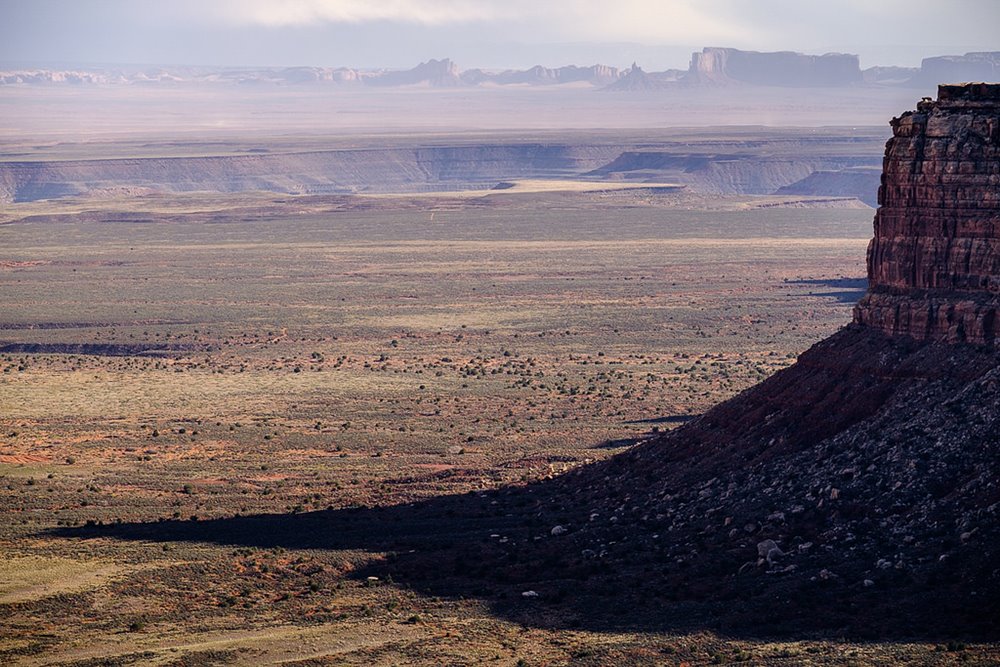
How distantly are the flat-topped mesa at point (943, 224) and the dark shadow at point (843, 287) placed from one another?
2450 inches

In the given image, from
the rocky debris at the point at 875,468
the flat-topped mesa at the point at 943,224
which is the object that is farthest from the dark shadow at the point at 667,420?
the flat-topped mesa at the point at 943,224

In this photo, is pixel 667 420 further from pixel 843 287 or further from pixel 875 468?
pixel 843 287

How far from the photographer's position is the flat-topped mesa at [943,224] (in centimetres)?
3784

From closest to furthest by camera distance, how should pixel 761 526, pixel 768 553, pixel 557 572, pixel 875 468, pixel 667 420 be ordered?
pixel 768 553 < pixel 875 468 < pixel 761 526 < pixel 557 572 < pixel 667 420

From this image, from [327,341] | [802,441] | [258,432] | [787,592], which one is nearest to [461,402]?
[258,432]

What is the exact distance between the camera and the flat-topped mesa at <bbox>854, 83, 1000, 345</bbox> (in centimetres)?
3784

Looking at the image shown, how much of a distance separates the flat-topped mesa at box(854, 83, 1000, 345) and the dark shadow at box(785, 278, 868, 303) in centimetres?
6223

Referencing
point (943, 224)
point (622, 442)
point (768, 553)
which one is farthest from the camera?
point (622, 442)

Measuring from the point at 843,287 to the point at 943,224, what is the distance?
71.4 meters

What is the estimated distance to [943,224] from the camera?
3891 centimetres

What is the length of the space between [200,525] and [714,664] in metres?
18.0

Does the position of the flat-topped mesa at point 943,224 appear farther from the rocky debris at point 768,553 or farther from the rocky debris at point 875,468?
the rocky debris at point 768,553

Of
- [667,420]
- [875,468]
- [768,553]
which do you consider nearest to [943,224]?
[875,468]

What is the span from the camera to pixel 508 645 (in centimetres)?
3147
